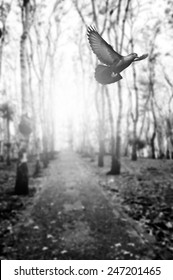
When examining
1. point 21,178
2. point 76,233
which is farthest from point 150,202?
point 21,178

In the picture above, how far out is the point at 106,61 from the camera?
46.4 inches

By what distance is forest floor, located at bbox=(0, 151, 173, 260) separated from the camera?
425 centimetres

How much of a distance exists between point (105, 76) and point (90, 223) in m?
5.19

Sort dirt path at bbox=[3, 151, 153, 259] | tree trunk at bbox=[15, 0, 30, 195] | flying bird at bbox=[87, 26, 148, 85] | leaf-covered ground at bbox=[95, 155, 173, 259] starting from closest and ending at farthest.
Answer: flying bird at bbox=[87, 26, 148, 85]
dirt path at bbox=[3, 151, 153, 259]
leaf-covered ground at bbox=[95, 155, 173, 259]
tree trunk at bbox=[15, 0, 30, 195]

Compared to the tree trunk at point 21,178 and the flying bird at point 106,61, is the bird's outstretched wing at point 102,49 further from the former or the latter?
the tree trunk at point 21,178

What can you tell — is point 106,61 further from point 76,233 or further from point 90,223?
point 90,223

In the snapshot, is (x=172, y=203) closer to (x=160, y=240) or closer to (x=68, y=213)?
(x=160, y=240)

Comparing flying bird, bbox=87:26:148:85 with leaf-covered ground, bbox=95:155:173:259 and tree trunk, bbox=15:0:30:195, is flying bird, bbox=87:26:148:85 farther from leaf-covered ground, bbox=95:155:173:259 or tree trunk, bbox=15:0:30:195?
tree trunk, bbox=15:0:30:195

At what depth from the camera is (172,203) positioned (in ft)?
20.9

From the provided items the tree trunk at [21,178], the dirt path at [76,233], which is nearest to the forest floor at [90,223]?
the dirt path at [76,233]

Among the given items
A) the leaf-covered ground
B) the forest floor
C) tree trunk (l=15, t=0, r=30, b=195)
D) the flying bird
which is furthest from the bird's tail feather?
tree trunk (l=15, t=0, r=30, b=195)

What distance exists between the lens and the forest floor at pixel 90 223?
167 inches

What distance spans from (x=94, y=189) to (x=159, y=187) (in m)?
2.67

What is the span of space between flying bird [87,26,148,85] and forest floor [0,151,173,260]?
383 centimetres
